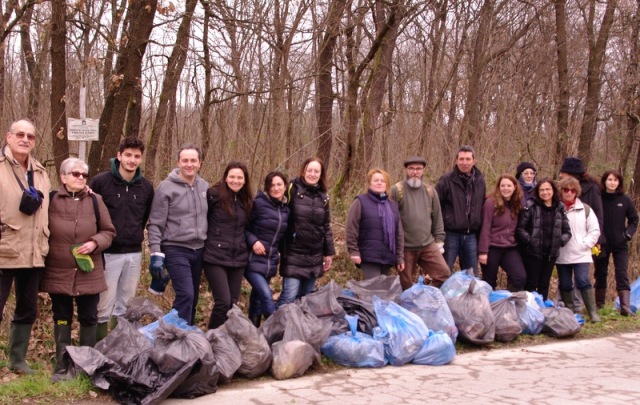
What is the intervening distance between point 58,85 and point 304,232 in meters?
4.33

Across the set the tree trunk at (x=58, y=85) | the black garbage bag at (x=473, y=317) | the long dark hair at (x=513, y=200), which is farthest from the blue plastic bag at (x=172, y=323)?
the long dark hair at (x=513, y=200)

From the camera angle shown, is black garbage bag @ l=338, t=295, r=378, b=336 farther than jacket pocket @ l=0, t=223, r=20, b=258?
Yes

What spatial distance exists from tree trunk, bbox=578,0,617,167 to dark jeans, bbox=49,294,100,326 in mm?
10617

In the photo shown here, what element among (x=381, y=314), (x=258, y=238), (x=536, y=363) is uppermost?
(x=258, y=238)

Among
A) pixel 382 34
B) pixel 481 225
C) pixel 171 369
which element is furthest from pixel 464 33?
pixel 171 369

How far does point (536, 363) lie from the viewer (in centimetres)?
621

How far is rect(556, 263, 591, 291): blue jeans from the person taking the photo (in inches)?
311

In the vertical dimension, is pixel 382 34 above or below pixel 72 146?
above

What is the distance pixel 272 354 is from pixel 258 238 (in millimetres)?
1255

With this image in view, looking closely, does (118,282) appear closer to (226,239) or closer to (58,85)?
(226,239)

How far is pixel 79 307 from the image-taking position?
539cm

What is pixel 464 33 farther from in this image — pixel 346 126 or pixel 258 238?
pixel 258 238

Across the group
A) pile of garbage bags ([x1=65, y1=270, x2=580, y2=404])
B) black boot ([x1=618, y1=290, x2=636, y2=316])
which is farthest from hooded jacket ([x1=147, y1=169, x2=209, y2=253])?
black boot ([x1=618, y1=290, x2=636, y2=316])

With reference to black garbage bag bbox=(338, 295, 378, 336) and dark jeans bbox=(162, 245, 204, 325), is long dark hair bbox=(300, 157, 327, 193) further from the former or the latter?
dark jeans bbox=(162, 245, 204, 325)
